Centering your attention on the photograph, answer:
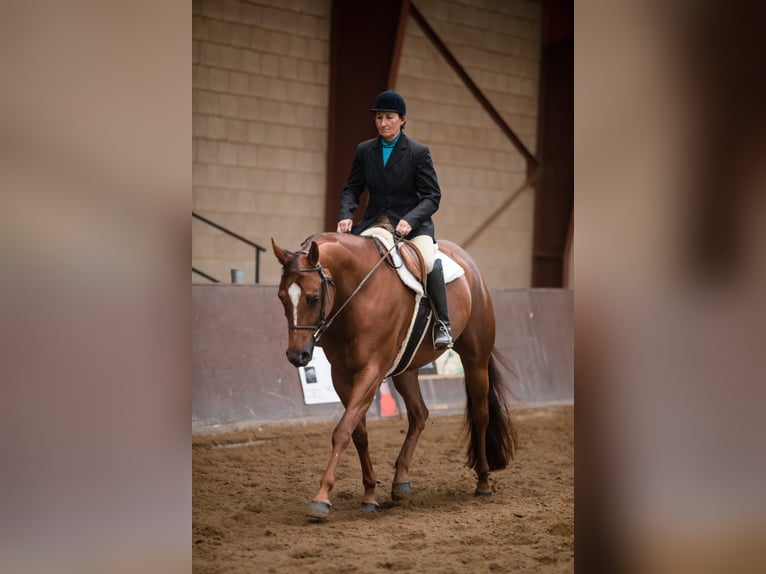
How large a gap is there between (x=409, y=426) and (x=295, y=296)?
157cm

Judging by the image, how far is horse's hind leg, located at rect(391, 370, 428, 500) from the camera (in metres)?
4.90

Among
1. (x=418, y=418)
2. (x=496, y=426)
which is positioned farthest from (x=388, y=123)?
(x=496, y=426)

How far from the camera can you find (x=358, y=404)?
430 centimetres

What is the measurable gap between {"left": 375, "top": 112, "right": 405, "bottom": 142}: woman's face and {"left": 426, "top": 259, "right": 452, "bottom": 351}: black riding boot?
2.57 feet

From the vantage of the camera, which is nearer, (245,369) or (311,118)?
(245,369)

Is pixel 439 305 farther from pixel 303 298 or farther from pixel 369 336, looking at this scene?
pixel 303 298

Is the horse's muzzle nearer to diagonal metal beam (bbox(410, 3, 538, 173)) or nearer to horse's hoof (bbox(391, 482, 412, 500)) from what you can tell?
horse's hoof (bbox(391, 482, 412, 500))

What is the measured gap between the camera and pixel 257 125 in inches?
406

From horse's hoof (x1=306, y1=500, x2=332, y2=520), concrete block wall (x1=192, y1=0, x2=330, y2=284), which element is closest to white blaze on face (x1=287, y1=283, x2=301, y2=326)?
horse's hoof (x1=306, y1=500, x2=332, y2=520)

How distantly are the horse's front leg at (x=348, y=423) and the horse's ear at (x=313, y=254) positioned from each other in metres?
0.69

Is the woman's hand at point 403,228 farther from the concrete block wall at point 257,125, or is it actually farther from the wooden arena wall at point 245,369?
the concrete block wall at point 257,125
